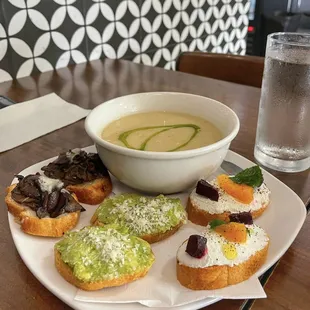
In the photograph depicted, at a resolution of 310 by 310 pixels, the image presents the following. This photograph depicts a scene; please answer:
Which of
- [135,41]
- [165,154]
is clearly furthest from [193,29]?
[165,154]

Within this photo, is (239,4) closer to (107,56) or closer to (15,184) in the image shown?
(107,56)

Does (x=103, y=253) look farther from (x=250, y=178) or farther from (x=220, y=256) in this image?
(x=250, y=178)

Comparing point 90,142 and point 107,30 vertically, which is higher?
point 107,30

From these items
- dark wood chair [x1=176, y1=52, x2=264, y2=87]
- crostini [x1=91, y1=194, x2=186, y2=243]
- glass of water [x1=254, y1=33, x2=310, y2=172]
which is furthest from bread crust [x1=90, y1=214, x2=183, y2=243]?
dark wood chair [x1=176, y1=52, x2=264, y2=87]

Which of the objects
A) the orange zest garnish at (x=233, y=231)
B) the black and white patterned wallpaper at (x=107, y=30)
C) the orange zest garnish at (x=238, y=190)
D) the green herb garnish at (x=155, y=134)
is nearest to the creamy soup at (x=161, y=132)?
the green herb garnish at (x=155, y=134)

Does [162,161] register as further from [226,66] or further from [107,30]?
[107,30]

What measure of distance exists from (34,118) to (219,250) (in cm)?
73

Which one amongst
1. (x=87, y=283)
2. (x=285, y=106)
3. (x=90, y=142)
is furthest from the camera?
(x=90, y=142)

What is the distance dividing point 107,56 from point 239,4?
3.37ft

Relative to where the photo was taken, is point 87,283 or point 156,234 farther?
point 156,234

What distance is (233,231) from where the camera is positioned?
1.87 feet

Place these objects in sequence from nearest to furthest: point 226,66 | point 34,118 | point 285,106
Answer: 1. point 285,106
2. point 34,118
3. point 226,66

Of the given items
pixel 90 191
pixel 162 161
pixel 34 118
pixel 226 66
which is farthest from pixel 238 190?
pixel 226 66

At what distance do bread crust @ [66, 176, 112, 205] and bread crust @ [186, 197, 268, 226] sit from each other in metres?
0.15
